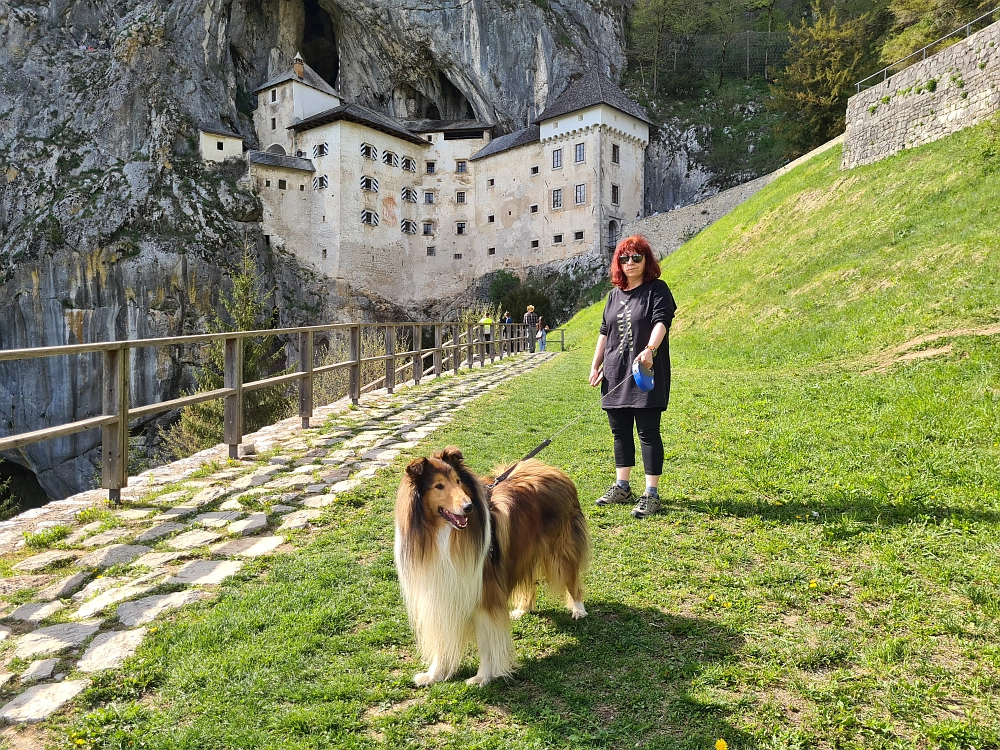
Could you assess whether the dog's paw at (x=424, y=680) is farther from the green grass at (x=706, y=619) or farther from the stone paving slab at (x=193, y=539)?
the stone paving slab at (x=193, y=539)

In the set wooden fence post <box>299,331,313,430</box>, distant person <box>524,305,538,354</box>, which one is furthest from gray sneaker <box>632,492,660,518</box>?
distant person <box>524,305,538,354</box>

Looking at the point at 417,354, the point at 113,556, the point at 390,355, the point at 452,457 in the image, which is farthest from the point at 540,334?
the point at 452,457

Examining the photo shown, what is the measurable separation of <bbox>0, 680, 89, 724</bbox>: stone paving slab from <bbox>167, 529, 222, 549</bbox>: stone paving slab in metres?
1.60

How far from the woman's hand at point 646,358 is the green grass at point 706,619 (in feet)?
3.78

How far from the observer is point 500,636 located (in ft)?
8.71

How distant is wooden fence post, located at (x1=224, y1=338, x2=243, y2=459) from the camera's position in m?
6.54

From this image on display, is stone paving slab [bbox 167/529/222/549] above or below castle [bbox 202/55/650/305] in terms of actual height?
below

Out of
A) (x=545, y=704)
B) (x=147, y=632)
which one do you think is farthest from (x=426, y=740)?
(x=147, y=632)

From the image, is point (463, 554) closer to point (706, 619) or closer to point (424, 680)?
point (424, 680)

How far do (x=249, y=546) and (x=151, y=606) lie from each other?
3.01 ft

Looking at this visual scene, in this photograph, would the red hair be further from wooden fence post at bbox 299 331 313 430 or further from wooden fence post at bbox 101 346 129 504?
wooden fence post at bbox 299 331 313 430

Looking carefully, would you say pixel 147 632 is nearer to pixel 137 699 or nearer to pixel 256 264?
pixel 137 699

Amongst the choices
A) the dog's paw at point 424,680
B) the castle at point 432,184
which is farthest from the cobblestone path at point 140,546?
the castle at point 432,184

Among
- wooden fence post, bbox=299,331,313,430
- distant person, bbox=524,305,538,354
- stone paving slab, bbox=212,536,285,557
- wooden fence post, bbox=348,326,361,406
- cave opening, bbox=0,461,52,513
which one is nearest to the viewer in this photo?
stone paving slab, bbox=212,536,285,557
